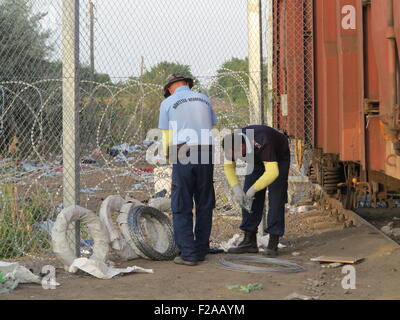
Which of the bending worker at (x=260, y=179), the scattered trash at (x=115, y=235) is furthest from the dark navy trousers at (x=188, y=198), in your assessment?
the scattered trash at (x=115, y=235)

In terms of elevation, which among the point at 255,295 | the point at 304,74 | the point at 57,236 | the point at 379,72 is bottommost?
the point at 255,295

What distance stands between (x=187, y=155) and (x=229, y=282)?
1437mm

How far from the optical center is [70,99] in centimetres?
716

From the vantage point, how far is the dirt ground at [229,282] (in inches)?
236

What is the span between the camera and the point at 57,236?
22.4 ft

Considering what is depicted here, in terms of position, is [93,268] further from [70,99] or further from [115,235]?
[70,99]

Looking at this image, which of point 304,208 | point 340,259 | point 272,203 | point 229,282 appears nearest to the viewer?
point 229,282

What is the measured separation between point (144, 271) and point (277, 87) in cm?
591

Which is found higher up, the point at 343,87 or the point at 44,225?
the point at 343,87

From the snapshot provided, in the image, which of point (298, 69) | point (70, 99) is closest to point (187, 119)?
point (70, 99)

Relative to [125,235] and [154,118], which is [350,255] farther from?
[154,118]

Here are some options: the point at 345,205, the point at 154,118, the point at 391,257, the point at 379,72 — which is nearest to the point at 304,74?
the point at 345,205

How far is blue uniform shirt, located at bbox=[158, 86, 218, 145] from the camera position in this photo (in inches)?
290

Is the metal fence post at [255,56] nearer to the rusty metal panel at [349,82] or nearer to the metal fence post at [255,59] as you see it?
the metal fence post at [255,59]
